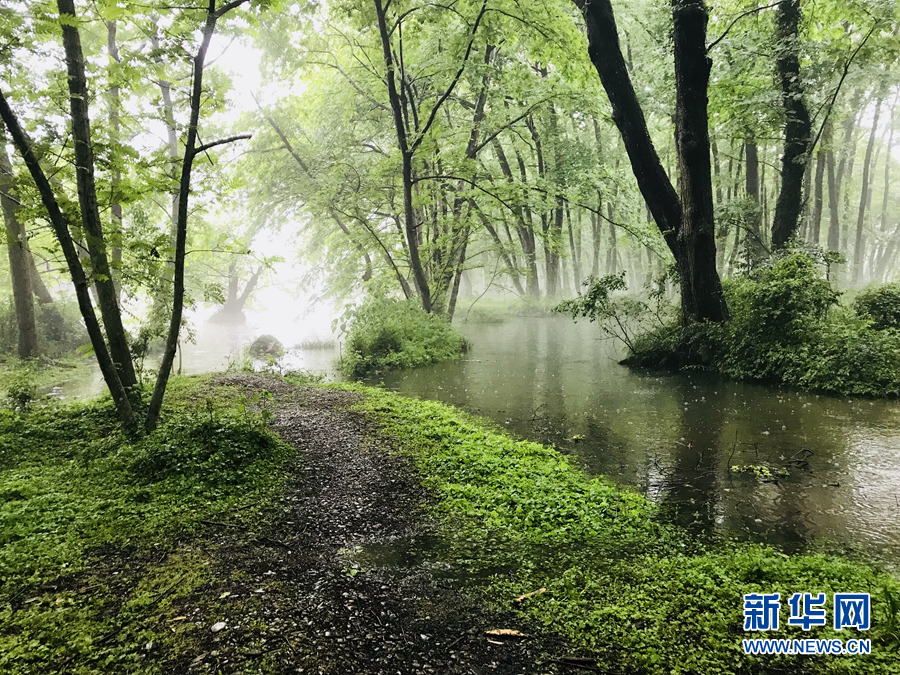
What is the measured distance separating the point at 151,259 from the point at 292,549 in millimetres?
3868

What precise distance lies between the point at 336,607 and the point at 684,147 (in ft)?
30.1

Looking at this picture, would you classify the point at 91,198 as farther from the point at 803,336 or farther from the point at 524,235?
the point at 524,235

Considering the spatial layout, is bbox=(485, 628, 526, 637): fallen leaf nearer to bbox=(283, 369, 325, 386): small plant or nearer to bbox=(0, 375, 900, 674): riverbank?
bbox=(0, 375, 900, 674): riverbank

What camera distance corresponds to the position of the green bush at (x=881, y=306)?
28.3 feet

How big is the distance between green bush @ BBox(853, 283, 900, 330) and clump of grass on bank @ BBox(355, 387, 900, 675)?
296 inches

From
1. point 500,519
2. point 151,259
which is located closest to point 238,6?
point 151,259

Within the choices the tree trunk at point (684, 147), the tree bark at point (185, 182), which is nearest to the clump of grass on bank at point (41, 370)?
the tree bark at point (185, 182)

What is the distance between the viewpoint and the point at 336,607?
2.79 m

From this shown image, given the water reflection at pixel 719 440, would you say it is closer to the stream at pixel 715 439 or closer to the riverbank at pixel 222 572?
the stream at pixel 715 439

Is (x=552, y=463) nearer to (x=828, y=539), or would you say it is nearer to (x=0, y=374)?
(x=828, y=539)

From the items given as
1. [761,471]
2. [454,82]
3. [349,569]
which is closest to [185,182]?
[349,569]

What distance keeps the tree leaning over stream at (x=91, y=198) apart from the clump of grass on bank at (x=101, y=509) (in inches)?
25.4

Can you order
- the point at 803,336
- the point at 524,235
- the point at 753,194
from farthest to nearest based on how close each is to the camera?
the point at 524,235
the point at 753,194
the point at 803,336

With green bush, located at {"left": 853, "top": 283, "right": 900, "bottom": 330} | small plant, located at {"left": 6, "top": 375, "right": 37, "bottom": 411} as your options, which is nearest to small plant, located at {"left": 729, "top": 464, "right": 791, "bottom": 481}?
green bush, located at {"left": 853, "top": 283, "right": 900, "bottom": 330}
